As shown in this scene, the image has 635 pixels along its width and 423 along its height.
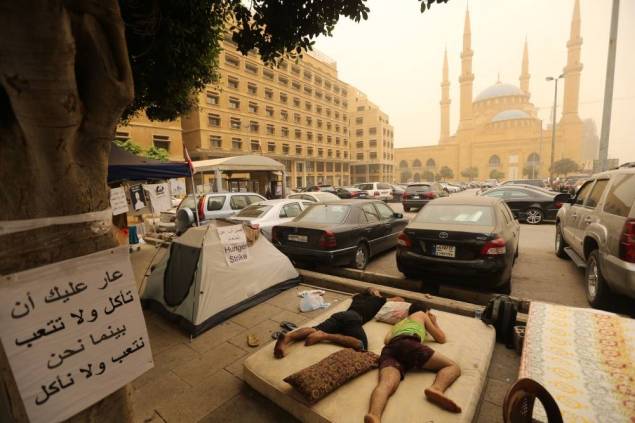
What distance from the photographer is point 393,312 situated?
3.68 metres

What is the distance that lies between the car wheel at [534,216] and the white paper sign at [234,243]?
11851 millimetres

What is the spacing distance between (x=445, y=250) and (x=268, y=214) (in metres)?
4.63

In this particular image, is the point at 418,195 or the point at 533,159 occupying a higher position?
the point at 533,159

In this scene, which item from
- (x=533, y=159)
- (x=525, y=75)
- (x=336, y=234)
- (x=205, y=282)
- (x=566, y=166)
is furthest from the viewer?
(x=525, y=75)

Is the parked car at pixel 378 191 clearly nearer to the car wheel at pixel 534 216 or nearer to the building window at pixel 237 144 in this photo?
the car wheel at pixel 534 216

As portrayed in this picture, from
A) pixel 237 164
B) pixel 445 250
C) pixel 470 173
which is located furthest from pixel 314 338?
pixel 470 173

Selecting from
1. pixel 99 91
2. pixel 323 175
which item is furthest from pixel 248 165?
pixel 323 175

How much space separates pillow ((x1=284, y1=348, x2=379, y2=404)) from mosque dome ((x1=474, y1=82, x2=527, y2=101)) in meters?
106

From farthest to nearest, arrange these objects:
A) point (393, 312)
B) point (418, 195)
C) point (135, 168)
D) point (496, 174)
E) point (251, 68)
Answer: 1. point (496, 174)
2. point (251, 68)
3. point (418, 195)
4. point (135, 168)
5. point (393, 312)

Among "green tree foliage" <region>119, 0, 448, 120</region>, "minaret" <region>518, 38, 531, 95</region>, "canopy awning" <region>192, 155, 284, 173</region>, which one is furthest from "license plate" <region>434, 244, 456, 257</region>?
"minaret" <region>518, 38, 531, 95</region>

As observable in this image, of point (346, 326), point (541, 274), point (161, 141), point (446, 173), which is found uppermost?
point (161, 141)

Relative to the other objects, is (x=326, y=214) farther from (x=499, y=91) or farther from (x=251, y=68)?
(x=499, y=91)

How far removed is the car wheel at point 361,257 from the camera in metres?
6.14

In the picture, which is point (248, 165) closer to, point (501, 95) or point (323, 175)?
point (323, 175)
